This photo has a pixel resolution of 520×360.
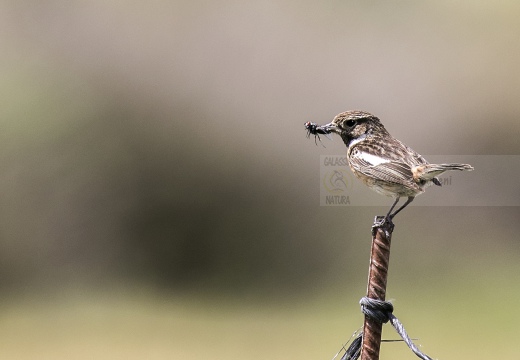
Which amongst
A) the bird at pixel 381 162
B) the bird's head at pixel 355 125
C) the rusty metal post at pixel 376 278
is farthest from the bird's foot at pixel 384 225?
the bird's head at pixel 355 125

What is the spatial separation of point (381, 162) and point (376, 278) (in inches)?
15.2

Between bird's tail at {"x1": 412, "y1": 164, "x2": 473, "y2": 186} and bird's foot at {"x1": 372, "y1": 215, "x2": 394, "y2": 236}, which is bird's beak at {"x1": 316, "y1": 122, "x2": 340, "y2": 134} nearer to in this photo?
bird's tail at {"x1": 412, "y1": 164, "x2": 473, "y2": 186}

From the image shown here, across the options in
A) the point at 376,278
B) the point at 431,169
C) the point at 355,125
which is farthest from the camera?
the point at 355,125

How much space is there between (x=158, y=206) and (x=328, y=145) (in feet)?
4.56

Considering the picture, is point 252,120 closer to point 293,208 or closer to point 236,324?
point 293,208

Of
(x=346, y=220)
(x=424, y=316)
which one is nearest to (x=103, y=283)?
(x=346, y=220)

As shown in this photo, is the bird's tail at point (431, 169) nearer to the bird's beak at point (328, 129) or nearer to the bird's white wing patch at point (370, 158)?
the bird's white wing patch at point (370, 158)

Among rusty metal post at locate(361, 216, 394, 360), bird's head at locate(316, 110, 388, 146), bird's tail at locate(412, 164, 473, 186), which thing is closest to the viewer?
rusty metal post at locate(361, 216, 394, 360)

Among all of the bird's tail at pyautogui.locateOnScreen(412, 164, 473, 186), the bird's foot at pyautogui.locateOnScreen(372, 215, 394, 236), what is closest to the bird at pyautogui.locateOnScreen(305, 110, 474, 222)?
the bird's tail at pyautogui.locateOnScreen(412, 164, 473, 186)

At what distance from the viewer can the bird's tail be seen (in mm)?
1954

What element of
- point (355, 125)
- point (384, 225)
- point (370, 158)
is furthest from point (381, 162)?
point (384, 225)

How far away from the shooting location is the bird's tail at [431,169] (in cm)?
195

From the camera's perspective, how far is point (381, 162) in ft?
6.65

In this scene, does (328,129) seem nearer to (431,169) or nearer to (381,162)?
(381,162)
